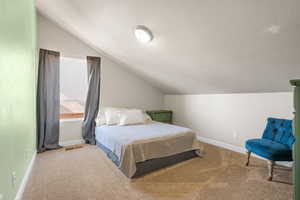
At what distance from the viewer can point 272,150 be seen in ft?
6.40

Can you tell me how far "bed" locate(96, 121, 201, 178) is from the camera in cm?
206

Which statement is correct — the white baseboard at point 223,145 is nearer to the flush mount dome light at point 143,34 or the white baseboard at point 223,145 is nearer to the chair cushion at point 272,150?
the chair cushion at point 272,150

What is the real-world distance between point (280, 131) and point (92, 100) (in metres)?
3.55

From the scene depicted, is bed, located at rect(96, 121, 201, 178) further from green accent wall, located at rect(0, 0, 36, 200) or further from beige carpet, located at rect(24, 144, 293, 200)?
green accent wall, located at rect(0, 0, 36, 200)

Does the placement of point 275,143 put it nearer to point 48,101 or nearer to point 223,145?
point 223,145

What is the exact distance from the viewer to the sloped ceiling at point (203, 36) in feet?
4.85

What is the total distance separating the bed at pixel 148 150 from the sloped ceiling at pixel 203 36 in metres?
1.21

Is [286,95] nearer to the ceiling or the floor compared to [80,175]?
Answer: nearer to the ceiling

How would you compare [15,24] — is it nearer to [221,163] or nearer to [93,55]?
[93,55]

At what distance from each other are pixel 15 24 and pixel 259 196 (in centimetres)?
307

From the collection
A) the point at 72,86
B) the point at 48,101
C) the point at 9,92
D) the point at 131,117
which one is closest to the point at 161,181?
the point at 131,117

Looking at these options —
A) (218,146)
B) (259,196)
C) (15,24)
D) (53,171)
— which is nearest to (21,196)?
(53,171)

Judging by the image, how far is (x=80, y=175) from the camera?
2.13 m

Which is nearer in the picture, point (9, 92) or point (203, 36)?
point (9, 92)
